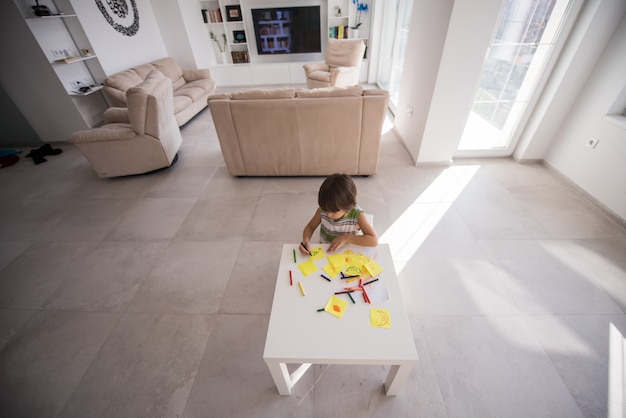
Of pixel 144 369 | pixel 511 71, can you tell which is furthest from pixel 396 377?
pixel 511 71

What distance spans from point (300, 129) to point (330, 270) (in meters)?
1.67

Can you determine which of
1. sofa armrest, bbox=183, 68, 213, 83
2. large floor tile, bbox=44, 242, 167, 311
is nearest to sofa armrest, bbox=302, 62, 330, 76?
sofa armrest, bbox=183, 68, 213, 83

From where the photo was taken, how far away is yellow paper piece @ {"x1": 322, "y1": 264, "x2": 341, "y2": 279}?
1176mm

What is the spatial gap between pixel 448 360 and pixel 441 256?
0.75 metres

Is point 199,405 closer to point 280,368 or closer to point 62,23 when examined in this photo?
point 280,368

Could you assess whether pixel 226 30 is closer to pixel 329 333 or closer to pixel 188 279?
pixel 188 279

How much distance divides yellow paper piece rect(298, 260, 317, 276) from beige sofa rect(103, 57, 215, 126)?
12.0 ft

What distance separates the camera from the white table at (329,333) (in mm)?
911

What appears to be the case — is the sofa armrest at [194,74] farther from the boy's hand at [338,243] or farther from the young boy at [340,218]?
the boy's hand at [338,243]

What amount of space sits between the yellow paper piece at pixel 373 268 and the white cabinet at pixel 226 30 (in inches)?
240

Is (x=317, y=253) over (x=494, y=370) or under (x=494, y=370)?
over

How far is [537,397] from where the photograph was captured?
3.87 ft

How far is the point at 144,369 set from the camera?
135cm

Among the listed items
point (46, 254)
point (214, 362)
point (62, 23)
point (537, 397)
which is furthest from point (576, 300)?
point (62, 23)
